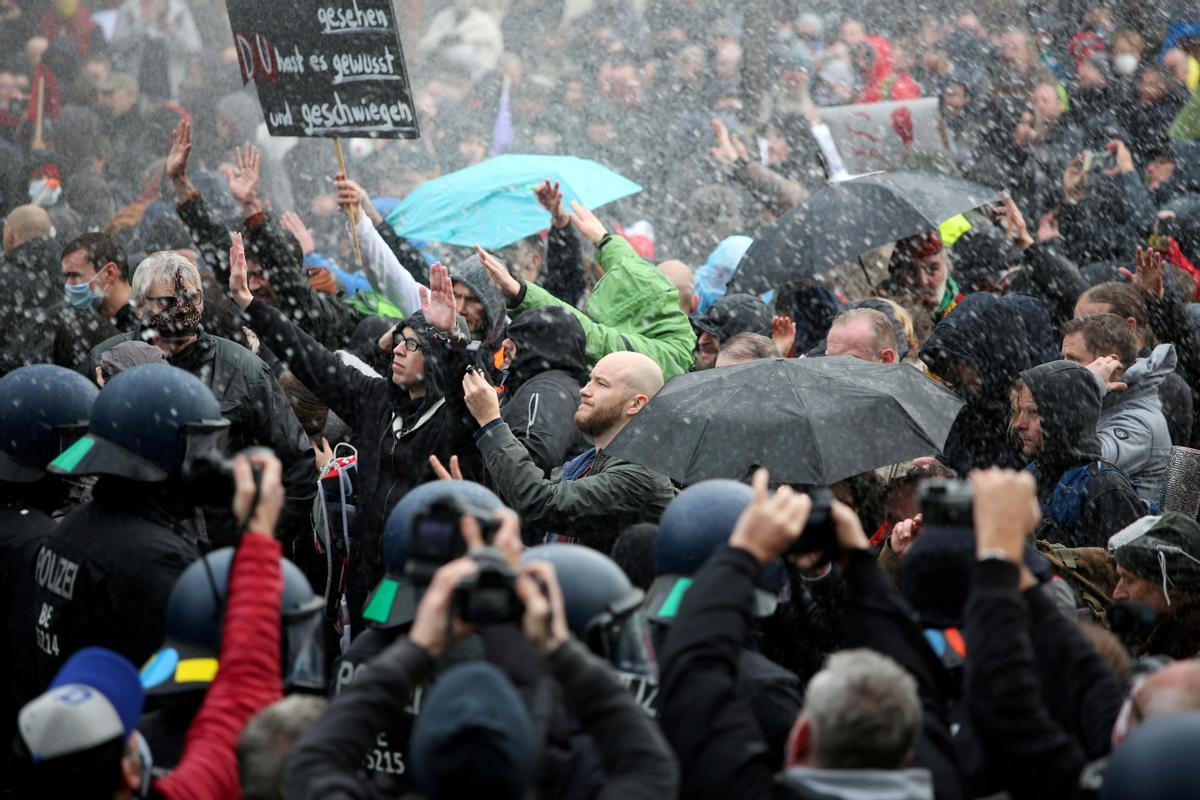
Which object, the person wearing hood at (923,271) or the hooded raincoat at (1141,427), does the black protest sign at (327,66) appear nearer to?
the person wearing hood at (923,271)

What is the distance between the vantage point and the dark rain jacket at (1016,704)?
113 inches

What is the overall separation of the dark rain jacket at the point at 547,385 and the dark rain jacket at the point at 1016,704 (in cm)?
302

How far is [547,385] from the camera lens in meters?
6.06

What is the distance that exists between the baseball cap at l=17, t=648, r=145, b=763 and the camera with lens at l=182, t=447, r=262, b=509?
0.49 metres

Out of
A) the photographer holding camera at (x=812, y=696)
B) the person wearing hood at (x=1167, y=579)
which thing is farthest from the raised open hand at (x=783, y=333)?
the photographer holding camera at (x=812, y=696)

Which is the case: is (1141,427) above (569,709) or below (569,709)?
below

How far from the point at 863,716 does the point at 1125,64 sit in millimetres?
8750

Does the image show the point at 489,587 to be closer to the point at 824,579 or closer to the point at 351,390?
the point at 824,579

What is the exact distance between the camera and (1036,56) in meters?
11.3

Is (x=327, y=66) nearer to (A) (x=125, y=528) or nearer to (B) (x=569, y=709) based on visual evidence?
(A) (x=125, y=528)

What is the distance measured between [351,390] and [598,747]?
3383mm

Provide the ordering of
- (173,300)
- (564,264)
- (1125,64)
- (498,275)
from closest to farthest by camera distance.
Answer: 1. (173,300)
2. (498,275)
3. (564,264)
4. (1125,64)

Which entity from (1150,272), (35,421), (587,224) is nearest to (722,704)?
(35,421)

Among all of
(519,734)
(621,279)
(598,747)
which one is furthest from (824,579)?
(621,279)
